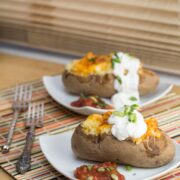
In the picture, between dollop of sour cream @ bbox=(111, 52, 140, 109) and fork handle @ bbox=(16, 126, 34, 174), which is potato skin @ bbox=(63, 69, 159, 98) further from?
fork handle @ bbox=(16, 126, 34, 174)

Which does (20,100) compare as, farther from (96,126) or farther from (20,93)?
(96,126)

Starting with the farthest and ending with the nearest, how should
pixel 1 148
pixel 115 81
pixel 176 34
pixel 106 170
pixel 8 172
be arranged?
pixel 176 34, pixel 115 81, pixel 1 148, pixel 8 172, pixel 106 170

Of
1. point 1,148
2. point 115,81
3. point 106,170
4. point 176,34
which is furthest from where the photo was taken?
point 176,34

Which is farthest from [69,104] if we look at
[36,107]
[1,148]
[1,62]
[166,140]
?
[1,62]

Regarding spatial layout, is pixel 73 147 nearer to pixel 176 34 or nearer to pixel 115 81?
pixel 115 81

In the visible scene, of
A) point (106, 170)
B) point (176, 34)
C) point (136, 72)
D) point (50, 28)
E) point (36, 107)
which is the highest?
point (50, 28)

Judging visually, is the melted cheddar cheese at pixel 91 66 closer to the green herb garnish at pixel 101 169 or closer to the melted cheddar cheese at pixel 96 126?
the melted cheddar cheese at pixel 96 126
